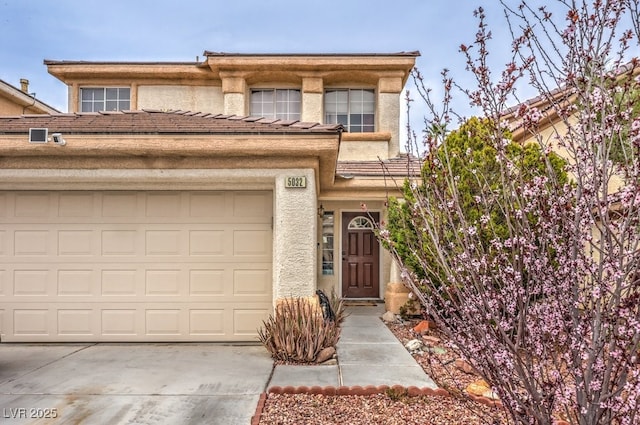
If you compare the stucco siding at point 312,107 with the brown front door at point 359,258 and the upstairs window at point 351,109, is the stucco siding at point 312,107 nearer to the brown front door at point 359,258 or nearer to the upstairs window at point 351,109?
the upstairs window at point 351,109

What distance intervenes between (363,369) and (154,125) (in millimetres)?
4750

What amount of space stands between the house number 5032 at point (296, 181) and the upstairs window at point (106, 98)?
945cm

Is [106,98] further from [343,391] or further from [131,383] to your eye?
[343,391]

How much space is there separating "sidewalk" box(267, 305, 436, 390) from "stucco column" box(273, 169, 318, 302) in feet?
3.91

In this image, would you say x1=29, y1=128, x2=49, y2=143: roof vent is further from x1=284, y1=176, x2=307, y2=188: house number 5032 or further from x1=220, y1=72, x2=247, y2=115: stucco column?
x1=220, y1=72, x2=247, y2=115: stucco column

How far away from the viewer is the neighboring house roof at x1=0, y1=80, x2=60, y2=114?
14.5 metres

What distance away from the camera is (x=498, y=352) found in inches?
112

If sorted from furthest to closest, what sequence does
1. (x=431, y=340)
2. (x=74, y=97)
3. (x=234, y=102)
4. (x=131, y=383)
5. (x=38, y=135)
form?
(x=74, y=97), (x=234, y=102), (x=431, y=340), (x=38, y=135), (x=131, y=383)

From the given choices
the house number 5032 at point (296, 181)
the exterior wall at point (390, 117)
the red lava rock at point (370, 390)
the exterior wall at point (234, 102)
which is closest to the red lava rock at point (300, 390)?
the red lava rock at point (370, 390)

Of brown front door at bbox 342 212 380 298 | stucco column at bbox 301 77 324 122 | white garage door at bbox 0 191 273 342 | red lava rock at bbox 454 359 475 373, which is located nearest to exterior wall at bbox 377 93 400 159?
stucco column at bbox 301 77 324 122

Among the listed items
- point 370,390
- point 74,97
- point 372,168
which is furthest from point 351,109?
point 370,390

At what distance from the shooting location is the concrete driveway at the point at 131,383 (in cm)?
439

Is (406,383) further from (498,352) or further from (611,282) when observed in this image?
(611,282)

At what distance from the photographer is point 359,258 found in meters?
12.8
